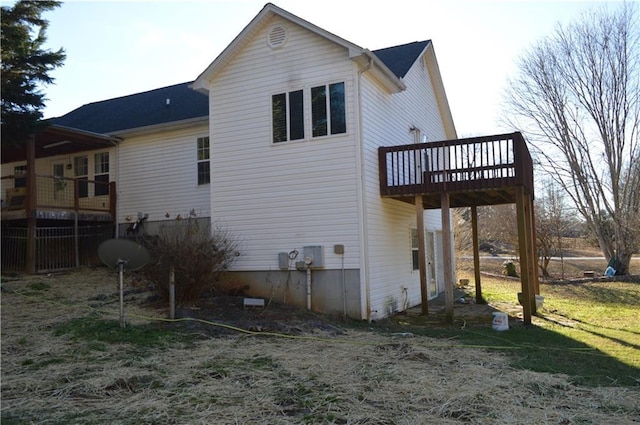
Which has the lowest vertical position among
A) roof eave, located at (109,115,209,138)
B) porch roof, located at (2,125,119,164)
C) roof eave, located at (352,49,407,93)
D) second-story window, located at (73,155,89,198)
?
second-story window, located at (73,155,89,198)

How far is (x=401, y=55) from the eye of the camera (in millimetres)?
14758

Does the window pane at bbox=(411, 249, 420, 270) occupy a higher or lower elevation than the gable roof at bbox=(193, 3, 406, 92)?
lower

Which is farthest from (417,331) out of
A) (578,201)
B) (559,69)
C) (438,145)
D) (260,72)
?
(559,69)

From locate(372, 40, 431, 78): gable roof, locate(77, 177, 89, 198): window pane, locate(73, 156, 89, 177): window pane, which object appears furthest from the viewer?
locate(73, 156, 89, 177): window pane

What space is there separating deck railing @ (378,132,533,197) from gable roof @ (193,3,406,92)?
1768 millimetres

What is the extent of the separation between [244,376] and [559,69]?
21216mm

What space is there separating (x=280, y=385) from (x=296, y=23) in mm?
8280

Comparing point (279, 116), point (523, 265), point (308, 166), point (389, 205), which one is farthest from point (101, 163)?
point (523, 265)

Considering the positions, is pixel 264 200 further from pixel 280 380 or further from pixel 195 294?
pixel 280 380

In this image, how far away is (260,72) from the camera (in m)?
11.6

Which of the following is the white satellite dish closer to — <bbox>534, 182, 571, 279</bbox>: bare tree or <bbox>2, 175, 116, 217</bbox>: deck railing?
<bbox>2, 175, 116, 217</bbox>: deck railing

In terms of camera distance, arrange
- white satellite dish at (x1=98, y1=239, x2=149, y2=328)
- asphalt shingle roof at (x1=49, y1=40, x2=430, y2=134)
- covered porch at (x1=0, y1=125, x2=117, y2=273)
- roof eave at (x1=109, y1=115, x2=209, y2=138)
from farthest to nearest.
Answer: asphalt shingle roof at (x1=49, y1=40, x2=430, y2=134)
roof eave at (x1=109, y1=115, x2=209, y2=138)
covered porch at (x1=0, y1=125, x2=117, y2=273)
white satellite dish at (x1=98, y1=239, x2=149, y2=328)

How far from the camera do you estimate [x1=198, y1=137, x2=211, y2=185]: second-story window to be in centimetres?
1443

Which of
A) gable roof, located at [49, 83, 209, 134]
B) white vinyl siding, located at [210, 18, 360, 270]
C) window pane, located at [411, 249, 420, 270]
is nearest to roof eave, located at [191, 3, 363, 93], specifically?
white vinyl siding, located at [210, 18, 360, 270]
